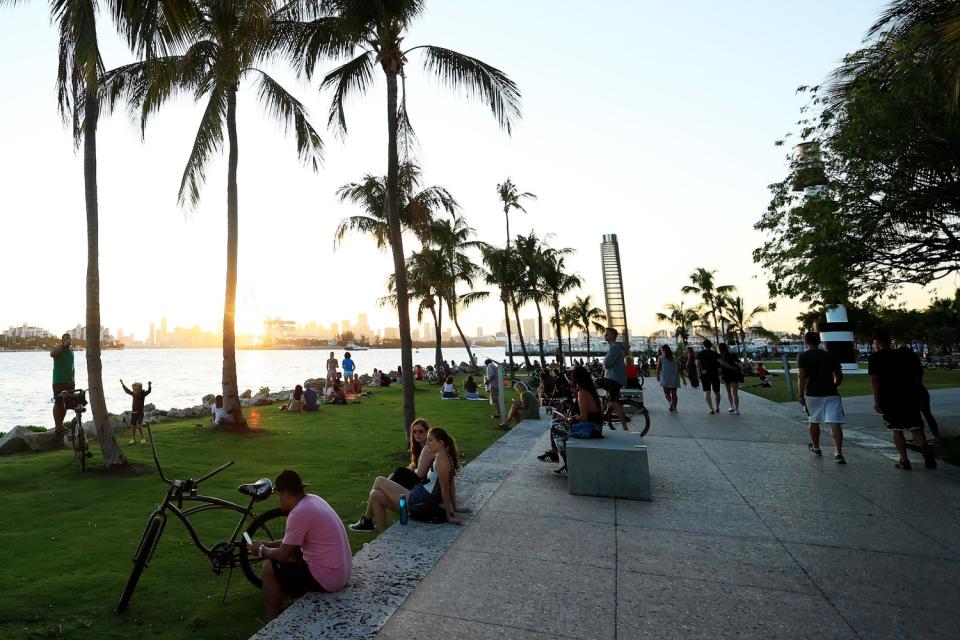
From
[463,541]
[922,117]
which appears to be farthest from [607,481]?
[922,117]

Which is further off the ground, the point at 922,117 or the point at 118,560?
the point at 922,117

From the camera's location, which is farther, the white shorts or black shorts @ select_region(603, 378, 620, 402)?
black shorts @ select_region(603, 378, 620, 402)

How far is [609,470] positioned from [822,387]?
167 inches

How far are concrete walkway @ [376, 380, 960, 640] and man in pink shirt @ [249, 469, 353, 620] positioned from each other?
63 cm

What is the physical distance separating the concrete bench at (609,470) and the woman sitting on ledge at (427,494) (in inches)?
70.8

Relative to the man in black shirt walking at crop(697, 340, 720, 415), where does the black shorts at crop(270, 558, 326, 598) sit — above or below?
below

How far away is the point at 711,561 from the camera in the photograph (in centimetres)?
416

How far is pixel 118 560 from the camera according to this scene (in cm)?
439

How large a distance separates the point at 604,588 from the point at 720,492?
325 cm

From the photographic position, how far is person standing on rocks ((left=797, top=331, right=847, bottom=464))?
24.5ft

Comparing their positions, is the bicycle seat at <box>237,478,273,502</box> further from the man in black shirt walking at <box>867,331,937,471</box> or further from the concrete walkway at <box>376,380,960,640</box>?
the man in black shirt walking at <box>867,331,937,471</box>

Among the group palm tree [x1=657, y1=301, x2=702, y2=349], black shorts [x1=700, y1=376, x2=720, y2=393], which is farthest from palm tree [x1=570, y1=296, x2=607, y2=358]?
black shorts [x1=700, y1=376, x2=720, y2=393]

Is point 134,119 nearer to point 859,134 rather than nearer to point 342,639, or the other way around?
point 342,639

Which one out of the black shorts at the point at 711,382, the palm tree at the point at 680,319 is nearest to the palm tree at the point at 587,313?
the palm tree at the point at 680,319
